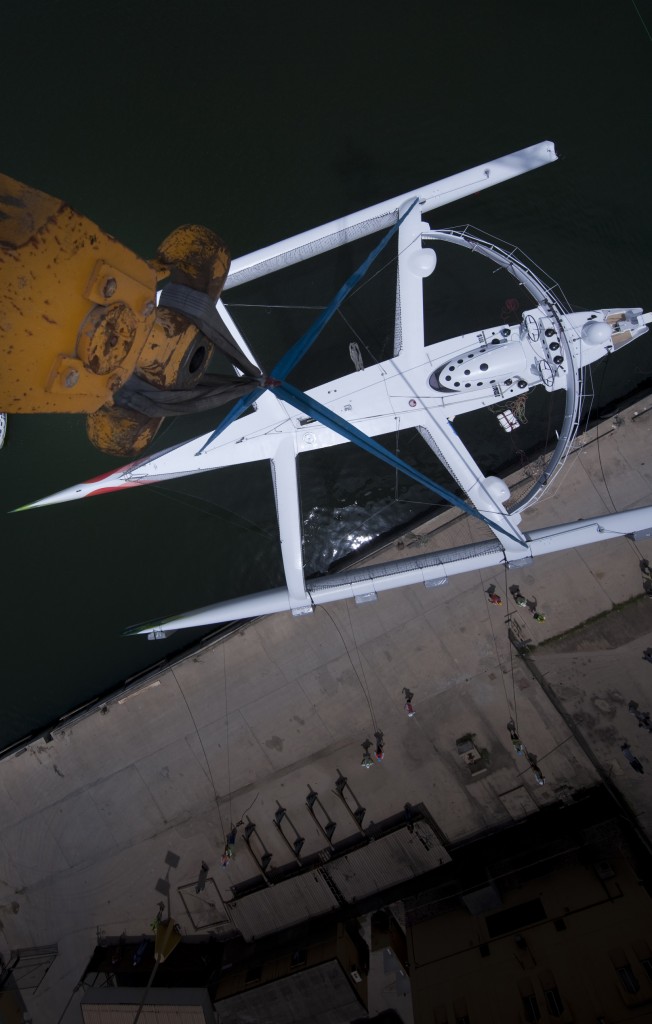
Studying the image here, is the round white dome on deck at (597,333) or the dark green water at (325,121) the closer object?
the round white dome on deck at (597,333)

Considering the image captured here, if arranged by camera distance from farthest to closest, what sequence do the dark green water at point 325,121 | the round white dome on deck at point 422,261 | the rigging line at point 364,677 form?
the rigging line at point 364,677
the dark green water at point 325,121
the round white dome on deck at point 422,261

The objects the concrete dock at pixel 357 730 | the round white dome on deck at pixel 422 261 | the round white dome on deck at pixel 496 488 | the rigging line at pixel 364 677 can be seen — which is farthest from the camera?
the rigging line at pixel 364 677

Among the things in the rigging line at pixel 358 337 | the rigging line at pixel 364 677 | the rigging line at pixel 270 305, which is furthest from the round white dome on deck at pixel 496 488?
the rigging line at pixel 270 305

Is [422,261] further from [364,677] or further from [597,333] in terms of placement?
[364,677]

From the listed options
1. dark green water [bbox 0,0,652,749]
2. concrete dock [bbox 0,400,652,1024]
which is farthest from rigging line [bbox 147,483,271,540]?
concrete dock [bbox 0,400,652,1024]

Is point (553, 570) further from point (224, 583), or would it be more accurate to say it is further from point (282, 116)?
point (282, 116)

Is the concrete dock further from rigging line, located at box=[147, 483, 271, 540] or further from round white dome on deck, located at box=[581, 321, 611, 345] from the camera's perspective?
round white dome on deck, located at box=[581, 321, 611, 345]

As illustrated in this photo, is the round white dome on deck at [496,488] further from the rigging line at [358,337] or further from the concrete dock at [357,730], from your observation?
the rigging line at [358,337]
